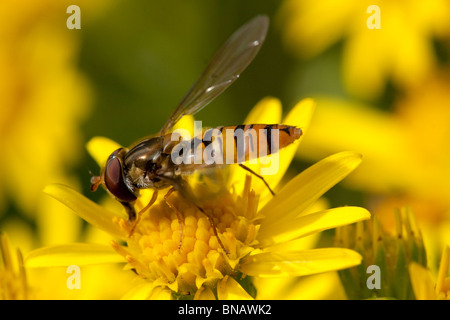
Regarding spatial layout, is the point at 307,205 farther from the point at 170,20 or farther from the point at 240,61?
the point at 170,20

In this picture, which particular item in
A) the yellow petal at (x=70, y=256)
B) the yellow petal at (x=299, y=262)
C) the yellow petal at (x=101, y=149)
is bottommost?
the yellow petal at (x=299, y=262)

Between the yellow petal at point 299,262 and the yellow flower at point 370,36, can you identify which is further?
the yellow flower at point 370,36

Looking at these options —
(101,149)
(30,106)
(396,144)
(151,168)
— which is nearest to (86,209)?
(151,168)

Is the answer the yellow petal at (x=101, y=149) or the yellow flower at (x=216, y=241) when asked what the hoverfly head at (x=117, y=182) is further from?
the yellow petal at (x=101, y=149)

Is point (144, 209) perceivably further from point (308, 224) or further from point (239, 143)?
point (308, 224)

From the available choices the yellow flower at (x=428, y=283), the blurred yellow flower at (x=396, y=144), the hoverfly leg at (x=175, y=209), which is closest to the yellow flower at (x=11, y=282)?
the hoverfly leg at (x=175, y=209)
